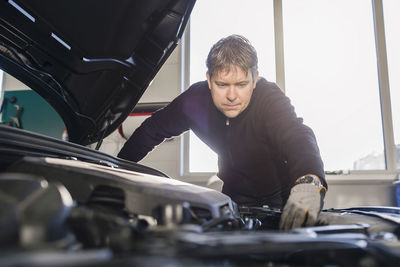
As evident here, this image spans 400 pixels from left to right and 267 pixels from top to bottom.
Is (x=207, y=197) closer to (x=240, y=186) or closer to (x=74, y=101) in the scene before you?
(x=74, y=101)

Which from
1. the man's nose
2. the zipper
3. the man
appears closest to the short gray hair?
the man

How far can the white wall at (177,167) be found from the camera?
3299mm

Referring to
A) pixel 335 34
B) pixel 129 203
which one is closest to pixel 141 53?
pixel 129 203

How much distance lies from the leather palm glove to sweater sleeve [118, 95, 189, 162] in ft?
3.05

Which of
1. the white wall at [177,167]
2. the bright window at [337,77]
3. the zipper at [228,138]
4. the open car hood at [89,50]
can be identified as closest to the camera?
the open car hood at [89,50]

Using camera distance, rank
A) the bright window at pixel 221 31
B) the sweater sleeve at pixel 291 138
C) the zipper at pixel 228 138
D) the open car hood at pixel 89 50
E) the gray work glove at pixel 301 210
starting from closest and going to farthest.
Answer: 1. the gray work glove at pixel 301 210
2. the open car hood at pixel 89 50
3. the sweater sleeve at pixel 291 138
4. the zipper at pixel 228 138
5. the bright window at pixel 221 31

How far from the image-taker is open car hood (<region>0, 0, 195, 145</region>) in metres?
1.01

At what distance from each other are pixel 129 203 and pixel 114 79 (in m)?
0.81

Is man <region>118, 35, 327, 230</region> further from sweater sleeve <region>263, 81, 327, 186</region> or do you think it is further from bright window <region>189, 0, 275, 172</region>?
bright window <region>189, 0, 275, 172</region>

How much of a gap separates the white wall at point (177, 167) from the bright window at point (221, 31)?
0.22m

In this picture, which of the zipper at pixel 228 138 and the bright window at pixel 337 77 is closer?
the zipper at pixel 228 138

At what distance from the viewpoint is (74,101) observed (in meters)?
1.32

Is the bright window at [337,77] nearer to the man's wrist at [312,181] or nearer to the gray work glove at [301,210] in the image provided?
the man's wrist at [312,181]

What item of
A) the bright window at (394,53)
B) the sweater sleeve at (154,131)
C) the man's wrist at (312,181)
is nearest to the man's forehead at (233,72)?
the sweater sleeve at (154,131)
